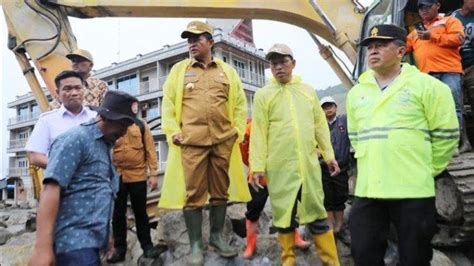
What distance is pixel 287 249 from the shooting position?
3311mm

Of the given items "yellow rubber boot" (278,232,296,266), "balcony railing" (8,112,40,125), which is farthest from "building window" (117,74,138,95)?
"yellow rubber boot" (278,232,296,266)

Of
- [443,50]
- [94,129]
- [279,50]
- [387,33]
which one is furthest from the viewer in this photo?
[443,50]

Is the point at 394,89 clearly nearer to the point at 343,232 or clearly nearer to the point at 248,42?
the point at 343,232

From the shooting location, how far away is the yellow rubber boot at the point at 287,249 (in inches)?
129

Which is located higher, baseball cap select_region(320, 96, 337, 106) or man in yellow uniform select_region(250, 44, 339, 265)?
baseball cap select_region(320, 96, 337, 106)

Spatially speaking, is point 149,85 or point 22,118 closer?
point 149,85

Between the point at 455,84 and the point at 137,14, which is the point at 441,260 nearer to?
the point at 455,84

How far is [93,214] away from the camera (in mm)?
2146

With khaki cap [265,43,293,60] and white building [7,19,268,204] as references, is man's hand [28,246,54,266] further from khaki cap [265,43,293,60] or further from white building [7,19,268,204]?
white building [7,19,268,204]

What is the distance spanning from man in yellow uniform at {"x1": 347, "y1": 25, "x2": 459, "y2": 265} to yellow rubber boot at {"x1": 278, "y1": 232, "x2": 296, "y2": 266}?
791 millimetres

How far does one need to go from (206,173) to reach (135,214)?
89 centimetres

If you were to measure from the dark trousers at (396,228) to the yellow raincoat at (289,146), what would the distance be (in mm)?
640

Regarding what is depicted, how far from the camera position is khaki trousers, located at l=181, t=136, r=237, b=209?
131 inches

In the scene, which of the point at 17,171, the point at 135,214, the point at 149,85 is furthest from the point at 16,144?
the point at 135,214
